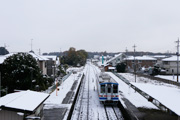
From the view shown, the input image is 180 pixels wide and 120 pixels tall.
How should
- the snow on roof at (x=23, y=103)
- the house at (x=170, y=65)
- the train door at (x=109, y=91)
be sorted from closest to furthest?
the snow on roof at (x=23, y=103)
the train door at (x=109, y=91)
the house at (x=170, y=65)

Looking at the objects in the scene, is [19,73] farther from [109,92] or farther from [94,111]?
[109,92]

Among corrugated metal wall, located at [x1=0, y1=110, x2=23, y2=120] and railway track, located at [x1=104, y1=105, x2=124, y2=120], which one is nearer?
corrugated metal wall, located at [x1=0, y1=110, x2=23, y2=120]

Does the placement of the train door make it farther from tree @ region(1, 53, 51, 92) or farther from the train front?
tree @ region(1, 53, 51, 92)

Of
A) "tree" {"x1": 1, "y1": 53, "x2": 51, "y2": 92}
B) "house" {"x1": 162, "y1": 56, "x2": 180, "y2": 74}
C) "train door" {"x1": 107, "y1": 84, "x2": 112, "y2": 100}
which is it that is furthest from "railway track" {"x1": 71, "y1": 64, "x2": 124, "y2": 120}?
"house" {"x1": 162, "y1": 56, "x2": 180, "y2": 74}

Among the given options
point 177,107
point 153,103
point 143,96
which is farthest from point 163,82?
point 177,107

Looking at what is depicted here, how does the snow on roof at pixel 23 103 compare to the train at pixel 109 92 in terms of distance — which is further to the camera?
the train at pixel 109 92

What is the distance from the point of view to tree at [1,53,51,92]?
1748 centimetres

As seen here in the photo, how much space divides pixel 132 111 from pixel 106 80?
14.0 feet

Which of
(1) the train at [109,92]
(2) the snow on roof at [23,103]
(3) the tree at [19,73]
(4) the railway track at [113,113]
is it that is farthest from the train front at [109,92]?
(3) the tree at [19,73]

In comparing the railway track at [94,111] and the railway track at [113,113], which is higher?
the railway track at [94,111]

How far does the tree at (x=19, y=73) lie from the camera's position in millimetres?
17483

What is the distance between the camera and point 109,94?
15.6m

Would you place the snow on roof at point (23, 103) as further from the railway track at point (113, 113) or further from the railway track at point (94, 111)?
the railway track at point (113, 113)

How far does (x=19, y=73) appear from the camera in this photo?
58.5 feet
